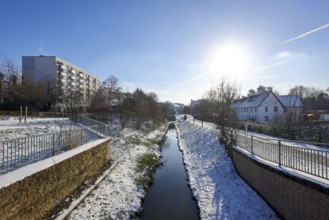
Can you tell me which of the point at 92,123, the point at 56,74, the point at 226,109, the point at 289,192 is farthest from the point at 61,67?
the point at 289,192

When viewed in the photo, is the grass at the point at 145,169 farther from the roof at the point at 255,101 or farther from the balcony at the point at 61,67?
the balcony at the point at 61,67

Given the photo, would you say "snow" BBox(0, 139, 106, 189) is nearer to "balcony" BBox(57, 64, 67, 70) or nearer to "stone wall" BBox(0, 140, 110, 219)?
"stone wall" BBox(0, 140, 110, 219)

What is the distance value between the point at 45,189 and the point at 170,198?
5.56 metres

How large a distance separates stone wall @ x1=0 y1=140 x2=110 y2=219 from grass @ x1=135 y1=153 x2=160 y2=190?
8.60 feet

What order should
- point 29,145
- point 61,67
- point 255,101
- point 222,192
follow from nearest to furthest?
point 222,192, point 29,145, point 255,101, point 61,67

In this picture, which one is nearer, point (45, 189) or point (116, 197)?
point (45, 189)

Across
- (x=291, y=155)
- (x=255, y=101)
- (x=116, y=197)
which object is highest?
(x=255, y=101)

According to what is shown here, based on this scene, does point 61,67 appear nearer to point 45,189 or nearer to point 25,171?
point 45,189

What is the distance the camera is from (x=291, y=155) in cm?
754

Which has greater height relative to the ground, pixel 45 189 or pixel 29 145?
pixel 29 145

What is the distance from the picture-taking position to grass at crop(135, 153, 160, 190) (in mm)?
11436

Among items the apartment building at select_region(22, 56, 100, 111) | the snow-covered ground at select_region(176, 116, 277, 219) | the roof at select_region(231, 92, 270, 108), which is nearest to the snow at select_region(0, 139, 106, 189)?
the snow-covered ground at select_region(176, 116, 277, 219)

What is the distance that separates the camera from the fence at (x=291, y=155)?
647 cm

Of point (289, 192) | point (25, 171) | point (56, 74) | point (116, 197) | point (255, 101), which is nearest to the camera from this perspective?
point (25, 171)
